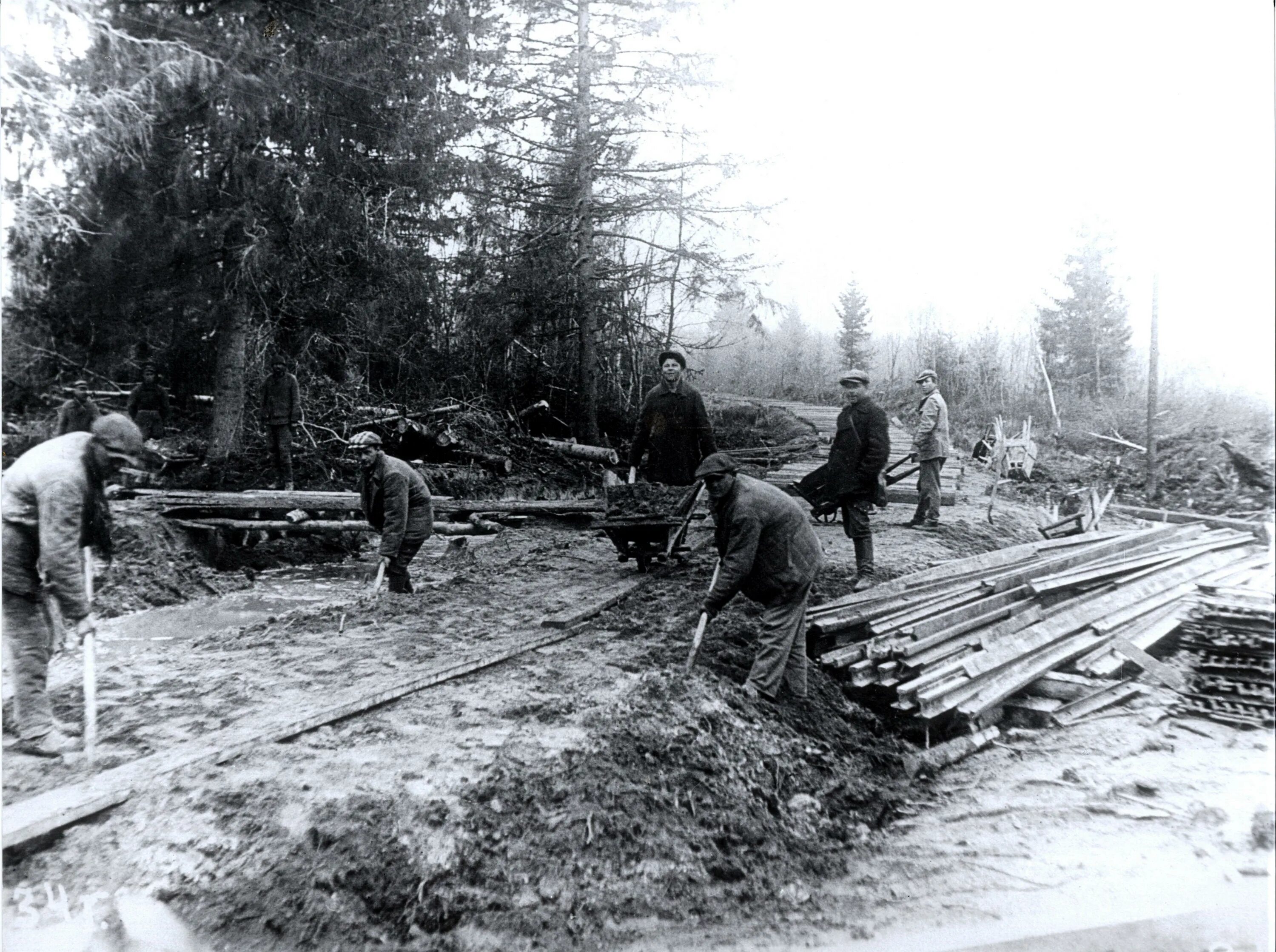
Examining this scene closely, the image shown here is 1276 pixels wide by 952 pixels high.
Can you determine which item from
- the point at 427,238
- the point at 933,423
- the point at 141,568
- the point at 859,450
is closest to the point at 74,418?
the point at 141,568

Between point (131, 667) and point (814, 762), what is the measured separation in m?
3.12

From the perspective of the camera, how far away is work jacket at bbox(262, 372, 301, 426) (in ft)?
10.9

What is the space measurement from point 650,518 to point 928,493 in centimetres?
172

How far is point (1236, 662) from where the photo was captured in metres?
3.04

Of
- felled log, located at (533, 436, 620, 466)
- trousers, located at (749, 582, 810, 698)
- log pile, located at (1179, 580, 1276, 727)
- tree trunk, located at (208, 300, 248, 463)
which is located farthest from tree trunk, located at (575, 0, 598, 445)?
log pile, located at (1179, 580, 1276, 727)

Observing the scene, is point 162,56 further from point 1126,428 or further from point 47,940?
point 1126,428

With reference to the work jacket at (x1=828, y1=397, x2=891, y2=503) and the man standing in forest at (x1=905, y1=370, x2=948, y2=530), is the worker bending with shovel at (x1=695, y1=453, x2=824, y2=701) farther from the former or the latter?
the man standing in forest at (x1=905, y1=370, x2=948, y2=530)

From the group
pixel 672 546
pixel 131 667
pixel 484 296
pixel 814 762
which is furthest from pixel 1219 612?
pixel 131 667

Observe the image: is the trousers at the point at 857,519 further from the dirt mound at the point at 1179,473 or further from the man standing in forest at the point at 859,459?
the dirt mound at the point at 1179,473

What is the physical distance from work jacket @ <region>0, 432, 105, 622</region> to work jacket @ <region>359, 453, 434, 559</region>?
1776 mm

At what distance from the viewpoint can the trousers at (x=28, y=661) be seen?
2814 millimetres

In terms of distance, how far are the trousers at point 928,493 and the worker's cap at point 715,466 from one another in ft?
3.90

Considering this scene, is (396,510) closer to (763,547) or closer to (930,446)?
(763,547)

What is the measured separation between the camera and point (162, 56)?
300 centimetres
